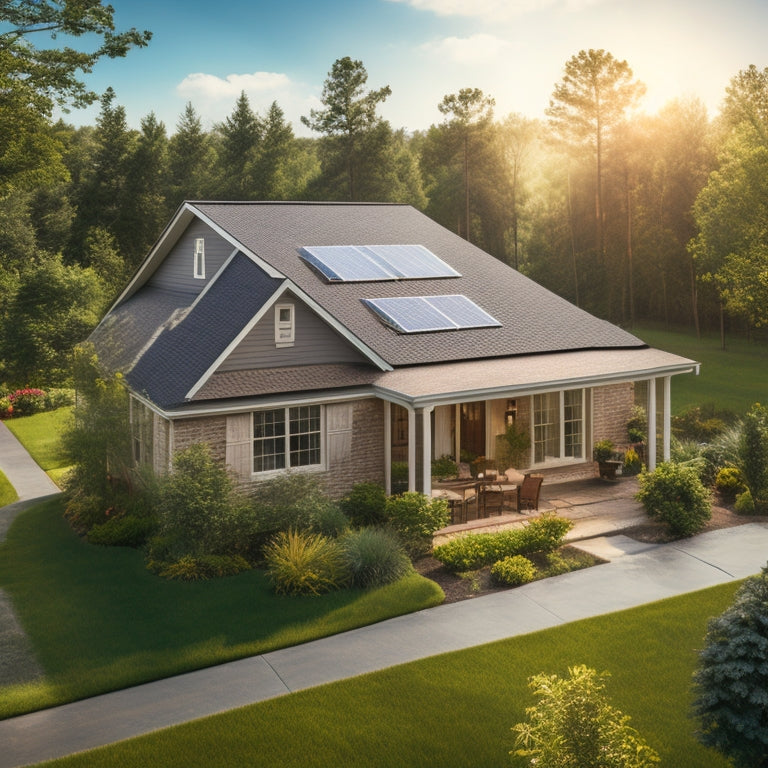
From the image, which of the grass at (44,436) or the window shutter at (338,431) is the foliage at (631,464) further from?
the grass at (44,436)

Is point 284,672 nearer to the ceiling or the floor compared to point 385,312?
nearer to the floor

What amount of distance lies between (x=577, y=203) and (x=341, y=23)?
31249 millimetres

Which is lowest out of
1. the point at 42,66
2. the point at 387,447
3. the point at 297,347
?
the point at 387,447

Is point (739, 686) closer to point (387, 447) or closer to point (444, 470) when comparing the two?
point (387, 447)

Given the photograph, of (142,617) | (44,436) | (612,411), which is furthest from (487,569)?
(44,436)

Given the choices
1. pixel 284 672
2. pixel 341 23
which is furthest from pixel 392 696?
pixel 341 23

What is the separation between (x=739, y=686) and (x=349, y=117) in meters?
56.9

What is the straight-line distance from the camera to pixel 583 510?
19938 mm

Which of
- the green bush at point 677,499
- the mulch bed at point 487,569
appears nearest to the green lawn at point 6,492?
the mulch bed at point 487,569

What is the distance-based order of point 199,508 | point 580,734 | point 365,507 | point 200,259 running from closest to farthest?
1. point 580,734
2. point 199,508
3. point 365,507
4. point 200,259

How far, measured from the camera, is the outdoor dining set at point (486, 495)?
62.7ft

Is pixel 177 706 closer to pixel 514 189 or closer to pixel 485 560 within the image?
pixel 485 560

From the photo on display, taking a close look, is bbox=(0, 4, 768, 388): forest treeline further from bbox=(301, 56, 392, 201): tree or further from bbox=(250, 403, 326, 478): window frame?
bbox=(250, 403, 326, 478): window frame

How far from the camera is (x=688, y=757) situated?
10461 millimetres
